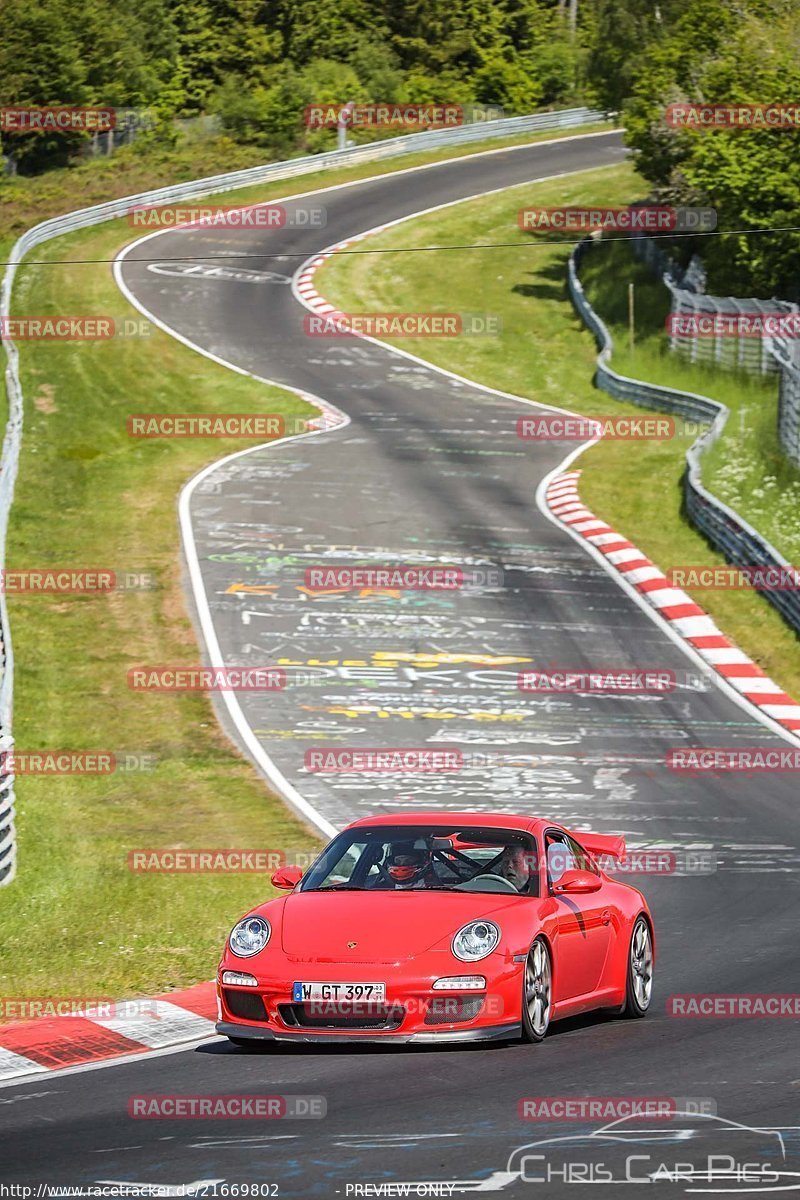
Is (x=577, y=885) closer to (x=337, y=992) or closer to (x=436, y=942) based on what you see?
(x=436, y=942)

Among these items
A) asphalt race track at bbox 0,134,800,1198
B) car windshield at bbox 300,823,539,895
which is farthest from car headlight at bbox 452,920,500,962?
car windshield at bbox 300,823,539,895

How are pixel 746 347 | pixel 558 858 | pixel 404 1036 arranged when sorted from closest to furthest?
1. pixel 404 1036
2. pixel 558 858
3. pixel 746 347

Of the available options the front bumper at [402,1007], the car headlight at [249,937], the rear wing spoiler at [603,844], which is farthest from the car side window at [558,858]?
the car headlight at [249,937]

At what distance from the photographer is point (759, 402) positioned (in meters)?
40.0

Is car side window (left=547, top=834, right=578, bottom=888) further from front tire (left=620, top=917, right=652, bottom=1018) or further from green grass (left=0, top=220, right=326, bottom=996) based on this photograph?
green grass (left=0, top=220, right=326, bottom=996)

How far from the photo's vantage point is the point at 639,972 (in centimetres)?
1132

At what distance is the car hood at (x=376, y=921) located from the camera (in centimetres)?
969

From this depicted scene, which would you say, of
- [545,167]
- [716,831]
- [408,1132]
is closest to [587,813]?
[716,831]

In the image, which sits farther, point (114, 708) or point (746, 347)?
point (746, 347)

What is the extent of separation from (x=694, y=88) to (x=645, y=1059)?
143 ft

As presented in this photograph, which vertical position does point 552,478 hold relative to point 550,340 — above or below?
below

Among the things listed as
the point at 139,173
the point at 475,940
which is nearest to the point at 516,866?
the point at 475,940

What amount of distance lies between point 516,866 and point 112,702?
13.6m

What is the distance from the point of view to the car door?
33.9 feet
